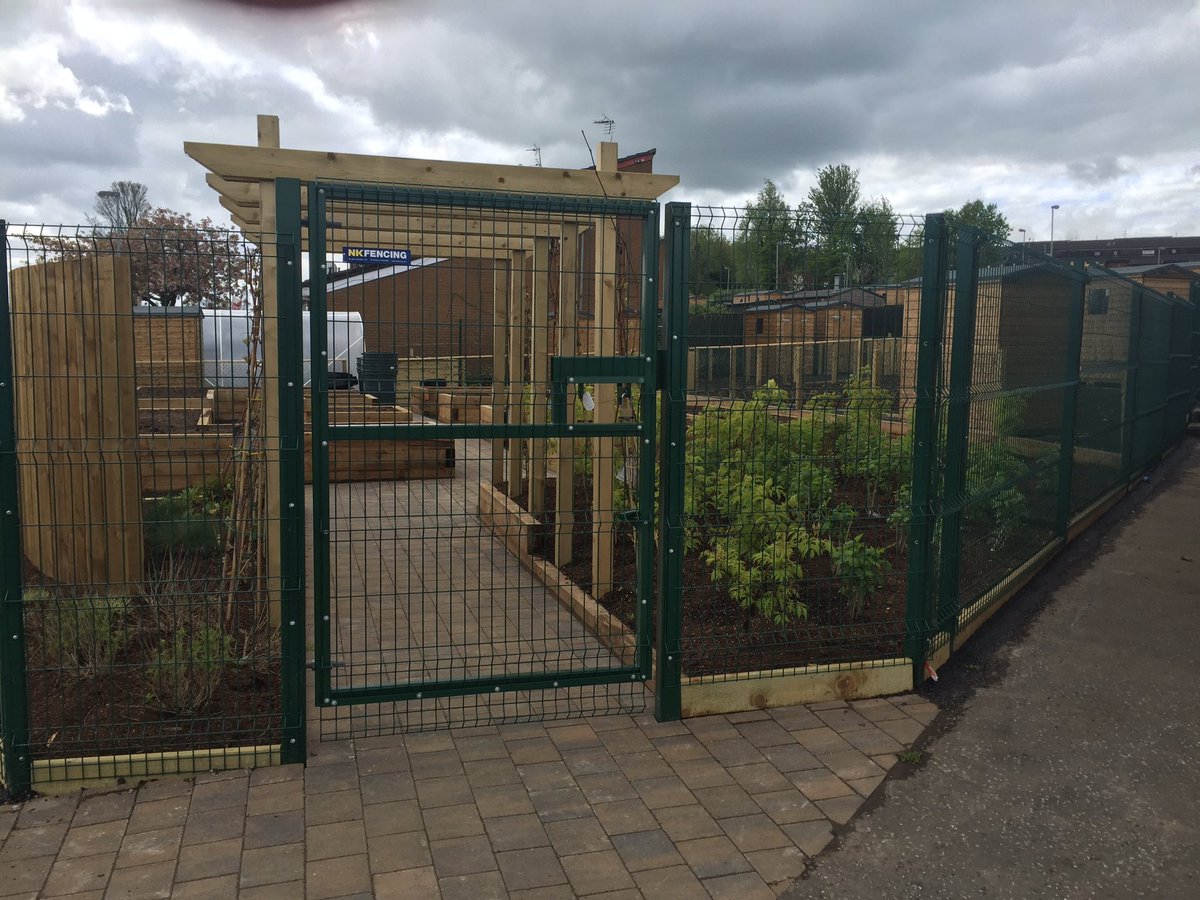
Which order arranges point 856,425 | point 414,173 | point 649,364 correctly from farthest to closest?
point 414,173 < point 856,425 < point 649,364

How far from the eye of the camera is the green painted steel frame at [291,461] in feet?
13.0

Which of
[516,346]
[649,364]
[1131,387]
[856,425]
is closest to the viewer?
[649,364]

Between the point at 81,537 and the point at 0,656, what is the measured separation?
9.18ft

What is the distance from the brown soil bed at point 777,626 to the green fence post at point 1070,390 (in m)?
1.87

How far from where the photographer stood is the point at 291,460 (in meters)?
4.06

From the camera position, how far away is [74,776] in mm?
3920

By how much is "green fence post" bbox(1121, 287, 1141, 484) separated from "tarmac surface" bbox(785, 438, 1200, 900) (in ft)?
12.4

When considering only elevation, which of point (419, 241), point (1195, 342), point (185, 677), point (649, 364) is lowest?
point (185, 677)

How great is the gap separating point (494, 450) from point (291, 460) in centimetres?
549

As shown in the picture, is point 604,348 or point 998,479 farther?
point 604,348

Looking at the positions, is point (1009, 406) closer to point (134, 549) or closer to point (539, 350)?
point (539, 350)

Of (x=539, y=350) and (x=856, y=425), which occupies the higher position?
(x=539, y=350)

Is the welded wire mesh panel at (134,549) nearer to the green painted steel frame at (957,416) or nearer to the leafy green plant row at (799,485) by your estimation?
the leafy green plant row at (799,485)

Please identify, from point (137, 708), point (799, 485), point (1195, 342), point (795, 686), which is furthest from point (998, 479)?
point (1195, 342)
